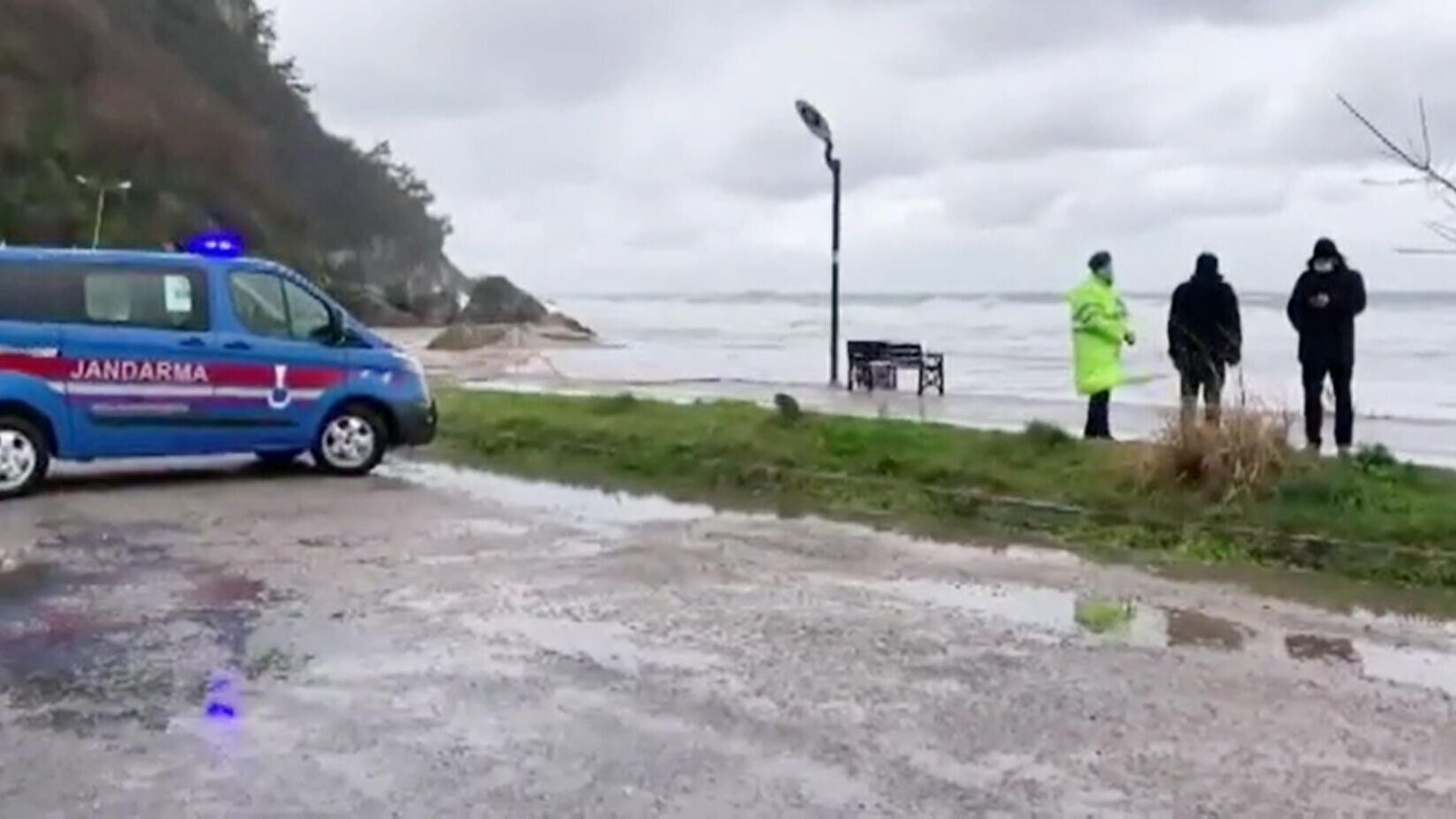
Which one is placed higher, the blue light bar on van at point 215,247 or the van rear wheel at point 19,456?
the blue light bar on van at point 215,247

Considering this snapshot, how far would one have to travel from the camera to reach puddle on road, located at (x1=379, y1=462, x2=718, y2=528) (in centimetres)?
1327

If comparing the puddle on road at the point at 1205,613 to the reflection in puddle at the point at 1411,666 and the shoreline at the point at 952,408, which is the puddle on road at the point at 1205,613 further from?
the shoreline at the point at 952,408

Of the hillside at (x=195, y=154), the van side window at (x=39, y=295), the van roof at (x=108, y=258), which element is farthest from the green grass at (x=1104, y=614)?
the hillside at (x=195, y=154)

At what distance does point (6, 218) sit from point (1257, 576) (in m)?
61.4

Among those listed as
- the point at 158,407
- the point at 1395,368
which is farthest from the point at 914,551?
the point at 1395,368

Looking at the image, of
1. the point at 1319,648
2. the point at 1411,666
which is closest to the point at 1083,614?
the point at 1319,648

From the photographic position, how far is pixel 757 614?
9438mm

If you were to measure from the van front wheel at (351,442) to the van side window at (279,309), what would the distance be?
70 cm

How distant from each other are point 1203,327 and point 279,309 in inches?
314

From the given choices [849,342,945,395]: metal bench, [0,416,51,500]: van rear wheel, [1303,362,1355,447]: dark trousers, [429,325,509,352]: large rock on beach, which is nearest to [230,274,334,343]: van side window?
[0,416,51,500]: van rear wheel

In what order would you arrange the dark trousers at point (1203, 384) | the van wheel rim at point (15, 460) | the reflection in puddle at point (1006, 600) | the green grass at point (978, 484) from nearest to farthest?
the reflection in puddle at point (1006, 600) < the green grass at point (978, 484) < the van wheel rim at point (15, 460) < the dark trousers at point (1203, 384)

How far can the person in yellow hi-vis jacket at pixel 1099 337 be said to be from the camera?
1728cm

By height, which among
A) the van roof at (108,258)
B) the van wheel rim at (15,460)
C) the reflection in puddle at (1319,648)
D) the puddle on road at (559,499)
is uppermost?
the van roof at (108,258)

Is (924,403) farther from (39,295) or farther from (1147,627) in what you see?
(1147,627)
